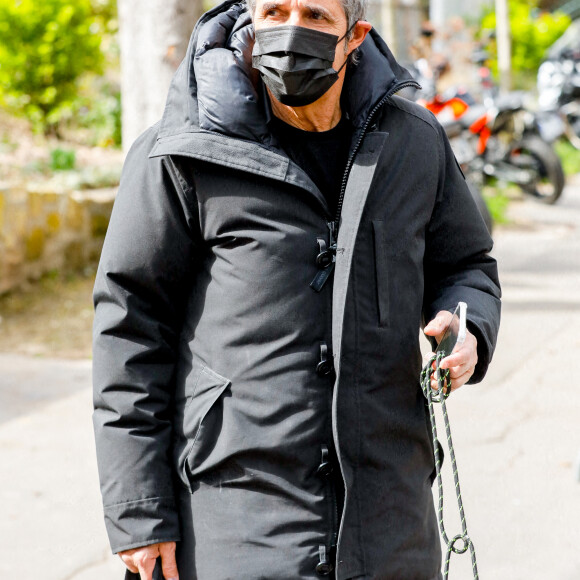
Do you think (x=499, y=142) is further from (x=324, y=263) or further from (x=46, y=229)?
(x=324, y=263)

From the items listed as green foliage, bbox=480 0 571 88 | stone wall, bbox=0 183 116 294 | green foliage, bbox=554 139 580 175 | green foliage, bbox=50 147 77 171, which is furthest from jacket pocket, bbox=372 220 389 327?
green foliage, bbox=480 0 571 88

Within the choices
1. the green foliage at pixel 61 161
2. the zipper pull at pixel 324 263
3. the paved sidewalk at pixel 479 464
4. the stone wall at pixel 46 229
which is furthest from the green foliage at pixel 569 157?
the zipper pull at pixel 324 263

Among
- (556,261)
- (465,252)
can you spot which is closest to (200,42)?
(465,252)

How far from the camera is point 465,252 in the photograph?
2111mm

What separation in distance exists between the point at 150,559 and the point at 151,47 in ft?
13.0

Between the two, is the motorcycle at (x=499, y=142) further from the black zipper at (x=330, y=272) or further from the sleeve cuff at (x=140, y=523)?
the sleeve cuff at (x=140, y=523)

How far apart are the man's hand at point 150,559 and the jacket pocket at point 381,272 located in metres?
0.63

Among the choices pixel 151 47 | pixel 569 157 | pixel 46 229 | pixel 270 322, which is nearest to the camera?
pixel 270 322

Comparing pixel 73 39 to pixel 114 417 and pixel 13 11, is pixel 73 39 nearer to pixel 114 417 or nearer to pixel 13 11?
pixel 13 11

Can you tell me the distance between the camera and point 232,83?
1854mm

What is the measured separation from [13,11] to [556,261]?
5981mm

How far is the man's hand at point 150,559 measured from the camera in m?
1.89

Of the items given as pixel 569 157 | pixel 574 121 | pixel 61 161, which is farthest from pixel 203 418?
pixel 574 121

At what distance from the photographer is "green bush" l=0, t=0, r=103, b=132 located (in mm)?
9805
